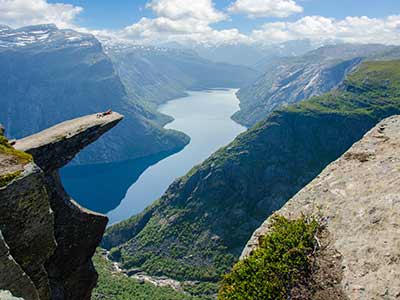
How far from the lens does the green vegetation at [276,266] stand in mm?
13211

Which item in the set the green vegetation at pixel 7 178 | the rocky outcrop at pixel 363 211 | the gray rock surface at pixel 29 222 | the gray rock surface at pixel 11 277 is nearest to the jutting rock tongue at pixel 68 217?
the gray rock surface at pixel 29 222

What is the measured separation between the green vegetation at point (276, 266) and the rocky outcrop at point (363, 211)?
0.76 metres

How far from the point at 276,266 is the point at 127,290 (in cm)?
15020

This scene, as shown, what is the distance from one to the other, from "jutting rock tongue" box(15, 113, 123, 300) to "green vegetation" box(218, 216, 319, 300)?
11.2 metres

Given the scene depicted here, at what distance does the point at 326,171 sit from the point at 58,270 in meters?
15.3

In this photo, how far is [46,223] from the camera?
53.3 feet

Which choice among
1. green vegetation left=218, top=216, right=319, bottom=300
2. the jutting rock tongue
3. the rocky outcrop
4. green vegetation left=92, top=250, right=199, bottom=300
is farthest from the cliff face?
green vegetation left=92, top=250, right=199, bottom=300

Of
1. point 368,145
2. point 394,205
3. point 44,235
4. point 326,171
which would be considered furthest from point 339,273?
point 44,235

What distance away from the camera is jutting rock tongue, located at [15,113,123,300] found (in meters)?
21.7

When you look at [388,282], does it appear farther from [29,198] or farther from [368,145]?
[29,198]

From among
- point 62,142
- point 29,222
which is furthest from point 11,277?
point 62,142

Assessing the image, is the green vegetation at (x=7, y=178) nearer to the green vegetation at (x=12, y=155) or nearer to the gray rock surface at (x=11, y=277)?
the green vegetation at (x=12, y=155)

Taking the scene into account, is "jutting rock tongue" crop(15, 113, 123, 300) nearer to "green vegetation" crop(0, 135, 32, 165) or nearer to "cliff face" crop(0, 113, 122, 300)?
"cliff face" crop(0, 113, 122, 300)

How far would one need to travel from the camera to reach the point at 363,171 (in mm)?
16797
